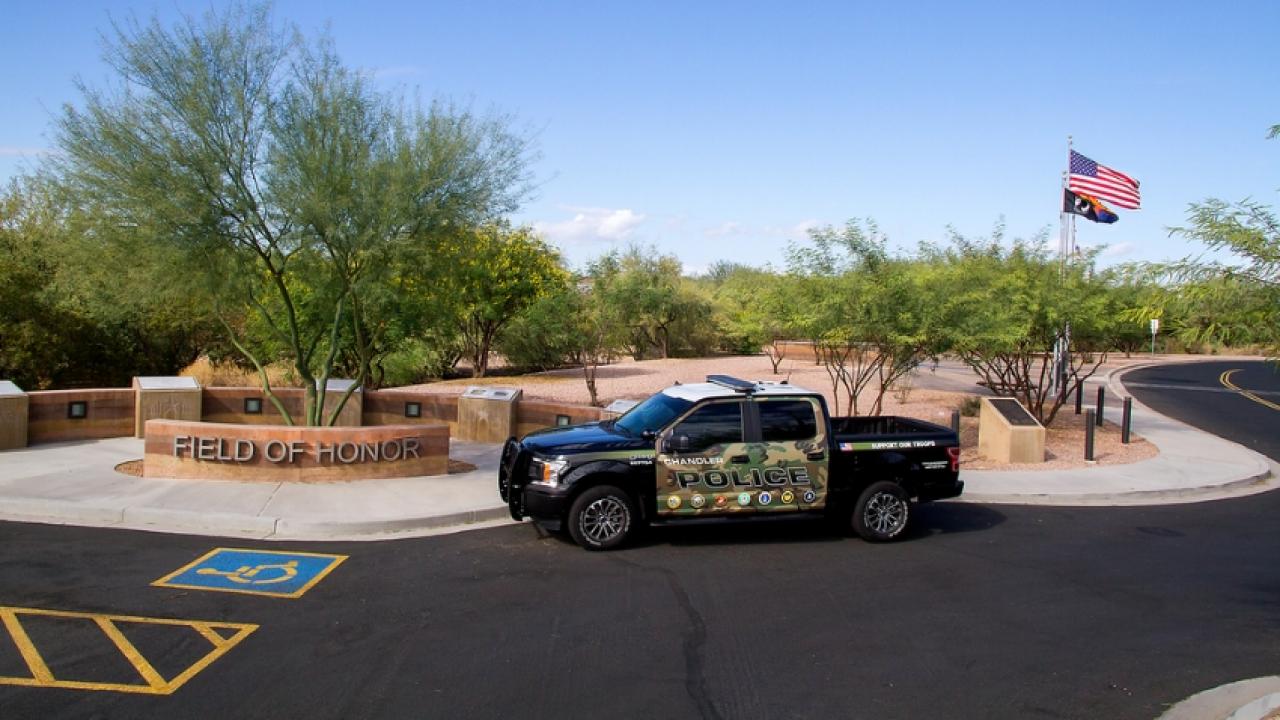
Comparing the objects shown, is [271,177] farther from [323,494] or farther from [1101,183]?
[1101,183]

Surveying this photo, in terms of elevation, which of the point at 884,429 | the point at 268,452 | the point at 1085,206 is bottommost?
the point at 268,452

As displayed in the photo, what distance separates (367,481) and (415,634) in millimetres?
5691

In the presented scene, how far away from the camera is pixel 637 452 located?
403 inches

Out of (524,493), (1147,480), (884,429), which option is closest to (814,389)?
(1147,480)

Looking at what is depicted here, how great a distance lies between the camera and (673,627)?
307 inches

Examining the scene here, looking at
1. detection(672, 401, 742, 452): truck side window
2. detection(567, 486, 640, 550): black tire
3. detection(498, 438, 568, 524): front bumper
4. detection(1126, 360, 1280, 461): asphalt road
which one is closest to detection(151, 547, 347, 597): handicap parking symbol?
detection(498, 438, 568, 524): front bumper

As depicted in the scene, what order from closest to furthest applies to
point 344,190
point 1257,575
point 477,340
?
point 1257,575
point 344,190
point 477,340

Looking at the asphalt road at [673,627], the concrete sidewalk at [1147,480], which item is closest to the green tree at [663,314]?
the concrete sidewalk at [1147,480]

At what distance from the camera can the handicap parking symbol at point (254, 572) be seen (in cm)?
841

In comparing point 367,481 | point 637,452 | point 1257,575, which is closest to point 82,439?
point 367,481

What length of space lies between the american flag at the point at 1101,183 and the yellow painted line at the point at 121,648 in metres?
23.1

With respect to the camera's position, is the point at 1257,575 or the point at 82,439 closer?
the point at 1257,575

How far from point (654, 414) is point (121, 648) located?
5663 millimetres

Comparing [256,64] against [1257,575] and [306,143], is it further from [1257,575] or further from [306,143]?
[1257,575]
